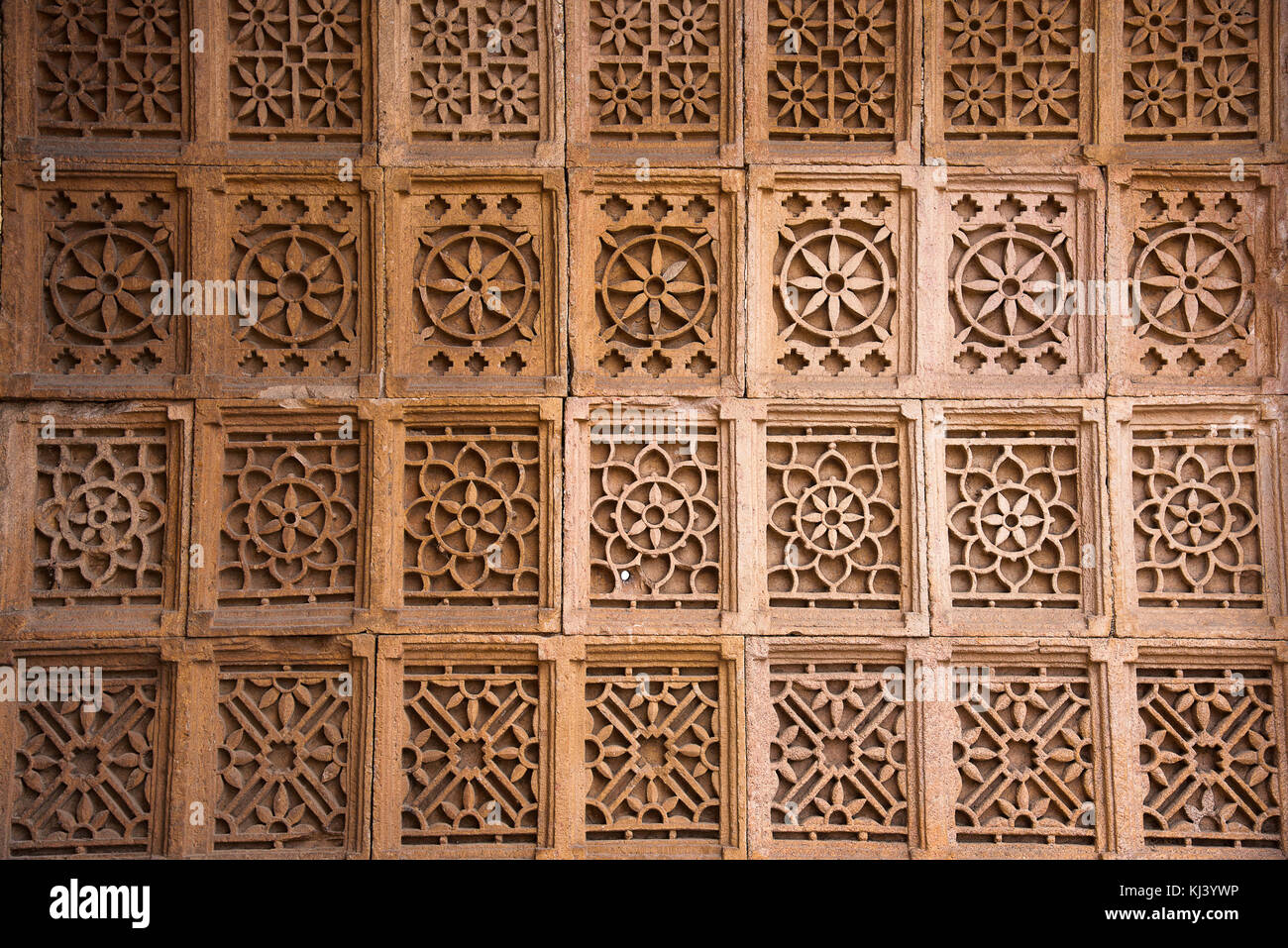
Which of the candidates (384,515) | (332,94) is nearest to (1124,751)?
(384,515)

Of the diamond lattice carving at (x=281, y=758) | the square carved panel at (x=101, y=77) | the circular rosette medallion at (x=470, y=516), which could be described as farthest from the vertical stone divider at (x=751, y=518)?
the square carved panel at (x=101, y=77)

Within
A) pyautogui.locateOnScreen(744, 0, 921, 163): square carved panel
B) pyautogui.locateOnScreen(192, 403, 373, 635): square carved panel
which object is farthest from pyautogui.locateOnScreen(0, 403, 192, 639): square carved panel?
pyautogui.locateOnScreen(744, 0, 921, 163): square carved panel

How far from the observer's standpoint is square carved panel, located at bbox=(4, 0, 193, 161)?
12.6ft

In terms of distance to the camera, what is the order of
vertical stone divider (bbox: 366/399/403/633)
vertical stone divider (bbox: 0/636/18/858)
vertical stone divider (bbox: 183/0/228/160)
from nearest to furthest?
vertical stone divider (bbox: 0/636/18/858) < vertical stone divider (bbox: 366/399/403/633) < vertical stone divider (bbox: 183/0/228/160)

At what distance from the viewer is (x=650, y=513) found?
12.6 feet

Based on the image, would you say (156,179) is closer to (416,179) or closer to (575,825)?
(416,179)

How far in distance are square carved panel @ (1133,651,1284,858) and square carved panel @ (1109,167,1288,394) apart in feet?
3.75

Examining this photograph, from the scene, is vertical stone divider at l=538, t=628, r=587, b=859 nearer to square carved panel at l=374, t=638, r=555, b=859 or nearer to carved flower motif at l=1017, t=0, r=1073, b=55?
square carved panel at l=374, t=638, r=555, b=859

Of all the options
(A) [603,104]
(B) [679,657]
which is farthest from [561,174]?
(B) [679,657]

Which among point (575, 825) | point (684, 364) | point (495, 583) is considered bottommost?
point (575, 825)

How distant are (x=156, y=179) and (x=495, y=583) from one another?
2149 millimetres

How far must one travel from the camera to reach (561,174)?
12.6 ft

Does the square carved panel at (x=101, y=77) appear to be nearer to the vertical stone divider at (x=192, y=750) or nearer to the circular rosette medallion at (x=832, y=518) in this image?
the vertical stone divider at (x=192, y=750)

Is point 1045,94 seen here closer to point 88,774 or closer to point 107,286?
point 107,286
